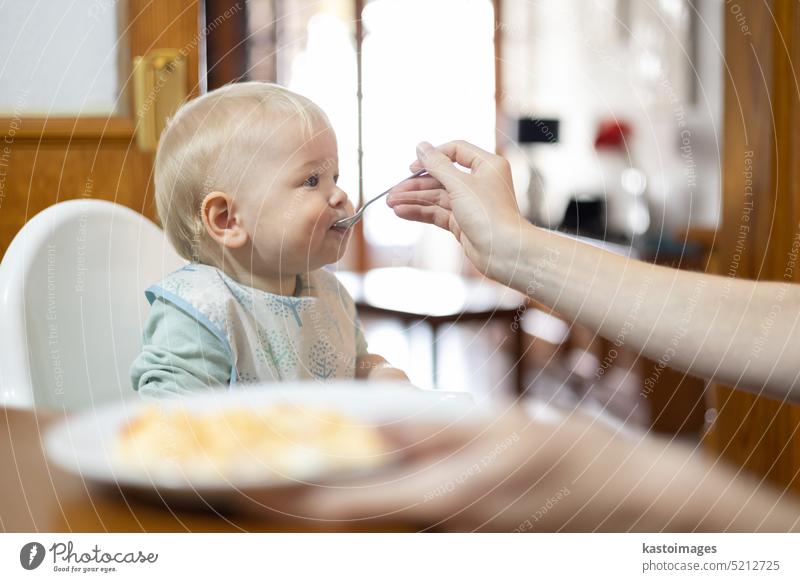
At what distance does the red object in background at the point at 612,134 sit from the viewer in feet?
1.83

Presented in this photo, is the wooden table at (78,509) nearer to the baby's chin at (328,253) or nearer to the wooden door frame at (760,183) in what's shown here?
the baby's chin at (328,253)

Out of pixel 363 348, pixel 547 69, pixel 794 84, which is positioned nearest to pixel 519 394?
pixel 363 348

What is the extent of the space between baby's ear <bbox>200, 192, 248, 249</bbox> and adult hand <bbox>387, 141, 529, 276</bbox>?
0.09m

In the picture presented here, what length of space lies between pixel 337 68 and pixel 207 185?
11 centimetres

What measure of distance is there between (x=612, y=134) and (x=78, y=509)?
0.46 metres

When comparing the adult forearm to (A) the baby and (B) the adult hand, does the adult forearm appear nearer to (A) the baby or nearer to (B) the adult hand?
(B) the adult hand

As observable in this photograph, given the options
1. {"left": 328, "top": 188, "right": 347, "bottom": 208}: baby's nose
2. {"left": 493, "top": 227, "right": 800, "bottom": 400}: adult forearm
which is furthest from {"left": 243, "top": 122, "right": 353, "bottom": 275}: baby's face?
{"left": 493, "top": 227, "right": 800, "bottom": 400}: adult forearm

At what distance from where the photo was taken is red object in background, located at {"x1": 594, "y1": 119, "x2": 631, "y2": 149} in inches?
22.0

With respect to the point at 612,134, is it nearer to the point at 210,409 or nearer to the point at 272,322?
the point at 272,322

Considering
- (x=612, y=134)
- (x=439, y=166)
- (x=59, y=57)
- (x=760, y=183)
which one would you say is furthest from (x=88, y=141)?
(x=760, y=183)

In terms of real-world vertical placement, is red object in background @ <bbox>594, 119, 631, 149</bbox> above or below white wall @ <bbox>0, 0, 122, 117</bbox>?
below

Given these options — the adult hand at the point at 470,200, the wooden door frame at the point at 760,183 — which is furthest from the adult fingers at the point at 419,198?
the wooden door frame at the point at 760,183
